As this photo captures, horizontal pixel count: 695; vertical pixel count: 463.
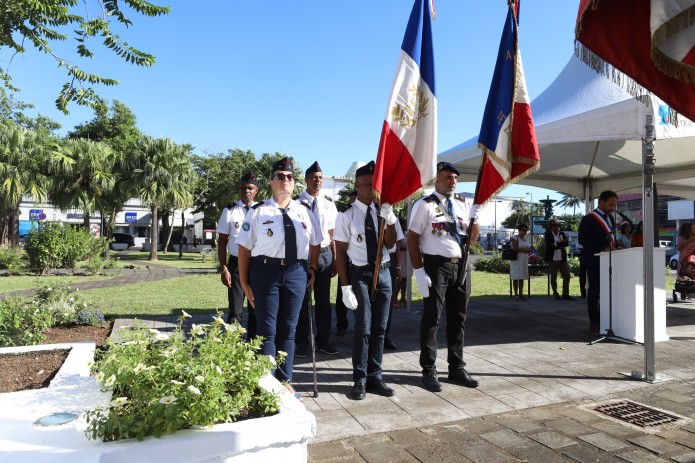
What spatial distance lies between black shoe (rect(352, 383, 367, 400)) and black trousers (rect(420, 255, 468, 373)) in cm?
69

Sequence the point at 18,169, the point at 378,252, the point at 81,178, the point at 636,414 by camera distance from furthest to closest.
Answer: the point at 81,178 < the point at 18,169 < the point at 378,252 < the point at 636,414

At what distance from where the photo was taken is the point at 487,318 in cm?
866

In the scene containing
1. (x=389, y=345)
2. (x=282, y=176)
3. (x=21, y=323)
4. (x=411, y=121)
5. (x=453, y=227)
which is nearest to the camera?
(x=282, y=176)

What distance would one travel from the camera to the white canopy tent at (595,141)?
18.4 feet

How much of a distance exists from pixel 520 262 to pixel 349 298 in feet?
26.5

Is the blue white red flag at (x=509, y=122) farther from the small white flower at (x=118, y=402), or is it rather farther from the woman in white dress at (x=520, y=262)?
the woman in white dress at (x=520, y=262)

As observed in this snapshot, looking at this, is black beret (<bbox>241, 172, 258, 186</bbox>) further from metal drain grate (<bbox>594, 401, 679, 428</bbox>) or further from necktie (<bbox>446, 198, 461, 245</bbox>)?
metal drain grate (<bbox>594, 401, 679, 428</bbox>)

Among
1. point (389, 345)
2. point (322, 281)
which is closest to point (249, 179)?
point (322, 281)

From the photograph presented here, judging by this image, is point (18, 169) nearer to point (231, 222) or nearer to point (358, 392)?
point (231, 222)

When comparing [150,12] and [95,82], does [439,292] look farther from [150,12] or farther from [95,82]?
[95,82]

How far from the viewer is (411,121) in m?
4.43

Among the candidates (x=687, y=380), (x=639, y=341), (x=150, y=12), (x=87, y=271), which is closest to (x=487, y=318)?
(x=639, y=341)

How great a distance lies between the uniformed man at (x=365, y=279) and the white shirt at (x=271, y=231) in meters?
0.47

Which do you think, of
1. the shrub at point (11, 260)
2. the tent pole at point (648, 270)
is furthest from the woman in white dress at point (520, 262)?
the shrub at point (11, 260)
